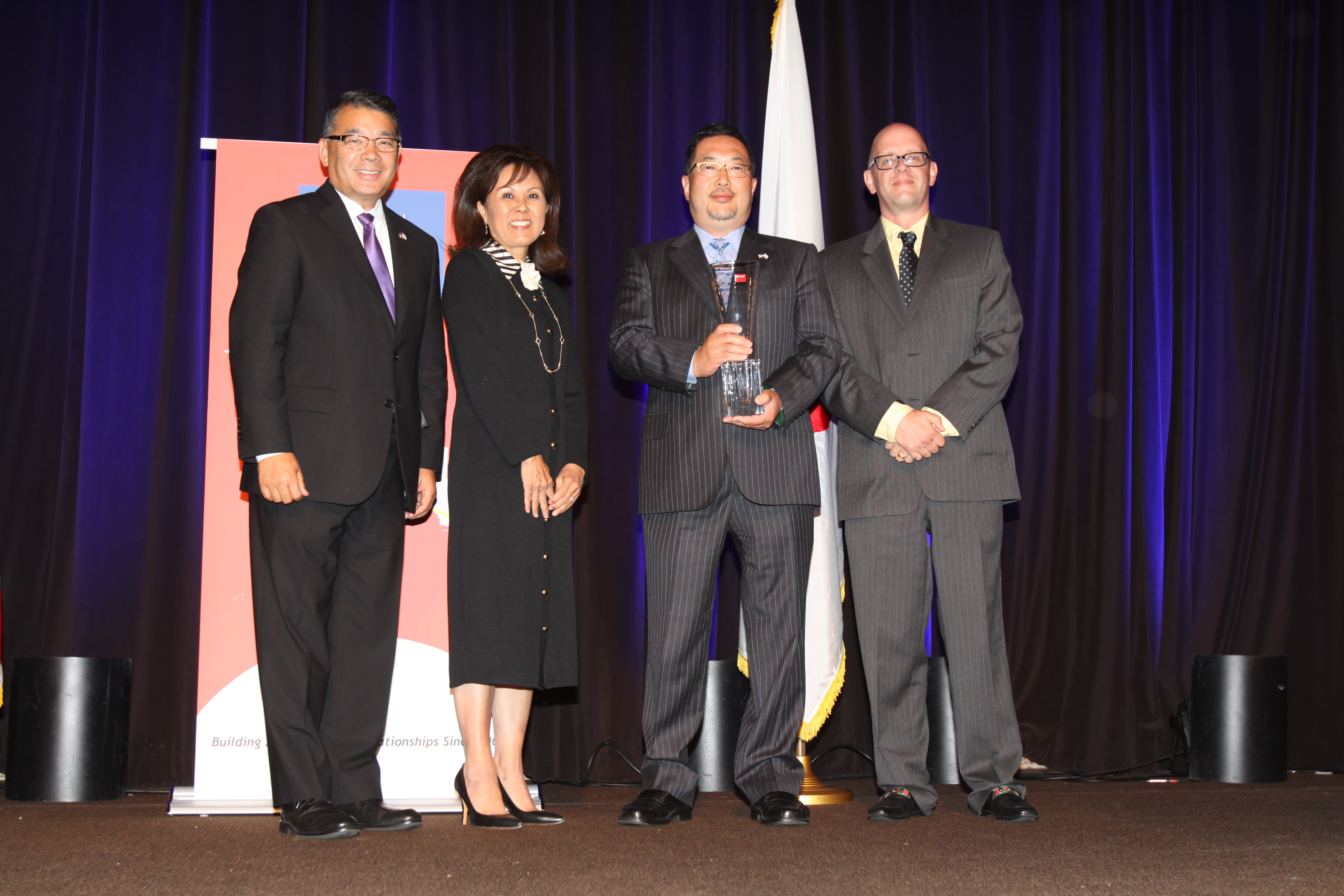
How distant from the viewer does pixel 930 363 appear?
298 centimetres

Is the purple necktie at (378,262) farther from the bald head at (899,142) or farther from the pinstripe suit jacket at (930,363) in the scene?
the bald head at (899,142)

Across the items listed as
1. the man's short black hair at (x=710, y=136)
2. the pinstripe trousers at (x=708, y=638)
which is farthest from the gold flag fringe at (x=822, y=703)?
the man's short black hair at (x=710, y=136)

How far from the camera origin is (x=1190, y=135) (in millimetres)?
4496

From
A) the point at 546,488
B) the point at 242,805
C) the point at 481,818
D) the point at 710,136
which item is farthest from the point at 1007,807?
the point at 242,805

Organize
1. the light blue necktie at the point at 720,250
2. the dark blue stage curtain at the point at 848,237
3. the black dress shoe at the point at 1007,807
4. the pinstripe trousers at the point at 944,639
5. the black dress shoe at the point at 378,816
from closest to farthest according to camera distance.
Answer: the black dress shoe at the point at 378,816 < the black dress shoe at the point at 1007,807 < the pinstripe trousers at the point at 944,639 < the light blue necktie at the point at 720,250 < the dark blue stage curtain at the point at 848,237

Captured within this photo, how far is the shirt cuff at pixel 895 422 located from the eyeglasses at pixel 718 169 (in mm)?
757

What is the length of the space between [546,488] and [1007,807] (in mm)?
1455

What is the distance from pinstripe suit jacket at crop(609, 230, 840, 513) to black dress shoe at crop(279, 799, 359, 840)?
3.47 feet

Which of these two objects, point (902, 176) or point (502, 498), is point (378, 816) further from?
point (902, 176)

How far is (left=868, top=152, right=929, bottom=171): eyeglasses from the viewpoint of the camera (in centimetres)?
307

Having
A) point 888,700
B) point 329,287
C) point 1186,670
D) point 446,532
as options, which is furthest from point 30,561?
point 1186,670

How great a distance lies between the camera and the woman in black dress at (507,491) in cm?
264

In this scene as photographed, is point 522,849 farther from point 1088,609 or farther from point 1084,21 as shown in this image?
point 1084,21

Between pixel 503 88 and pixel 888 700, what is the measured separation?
2659mm
